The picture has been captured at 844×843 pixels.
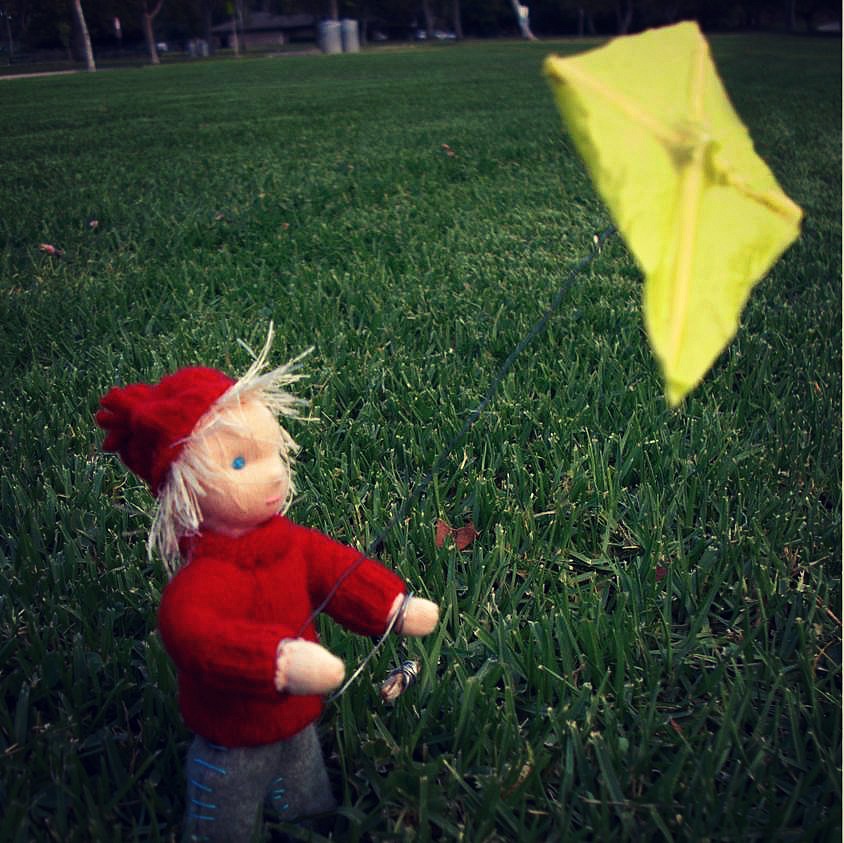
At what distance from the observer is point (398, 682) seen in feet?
4.29

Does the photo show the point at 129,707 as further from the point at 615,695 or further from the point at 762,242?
the point at 762,242

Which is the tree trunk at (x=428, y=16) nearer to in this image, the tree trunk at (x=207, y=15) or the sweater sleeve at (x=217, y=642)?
the tree trunk at (x=207, y=15)

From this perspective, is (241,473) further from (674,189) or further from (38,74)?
(38,74)

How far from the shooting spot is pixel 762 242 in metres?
0.74

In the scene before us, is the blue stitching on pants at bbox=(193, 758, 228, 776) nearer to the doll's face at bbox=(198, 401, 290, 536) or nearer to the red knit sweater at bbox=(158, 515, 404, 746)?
the red knit sweater at bbox=(158, 515, 404, 746)

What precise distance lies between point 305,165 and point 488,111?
5.73m

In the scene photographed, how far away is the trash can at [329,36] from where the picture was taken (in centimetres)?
4009

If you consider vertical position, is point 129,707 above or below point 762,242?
below

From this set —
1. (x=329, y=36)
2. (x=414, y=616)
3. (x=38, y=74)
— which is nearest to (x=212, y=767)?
(x=414, y=616)

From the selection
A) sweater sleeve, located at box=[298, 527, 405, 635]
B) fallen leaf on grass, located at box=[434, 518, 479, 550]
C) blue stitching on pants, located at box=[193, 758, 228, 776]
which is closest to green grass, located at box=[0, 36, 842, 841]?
fallen leaf on grass, located at box=[434, 518, 479, 550]

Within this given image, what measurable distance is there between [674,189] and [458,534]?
49.3 inches

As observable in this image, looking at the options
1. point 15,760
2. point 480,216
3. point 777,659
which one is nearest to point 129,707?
point 15,760

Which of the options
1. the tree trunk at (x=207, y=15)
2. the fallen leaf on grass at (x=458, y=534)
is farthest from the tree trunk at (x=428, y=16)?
the fallen leaf on grass at (x=458, y=534)

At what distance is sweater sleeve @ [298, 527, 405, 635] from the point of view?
1.13 m
